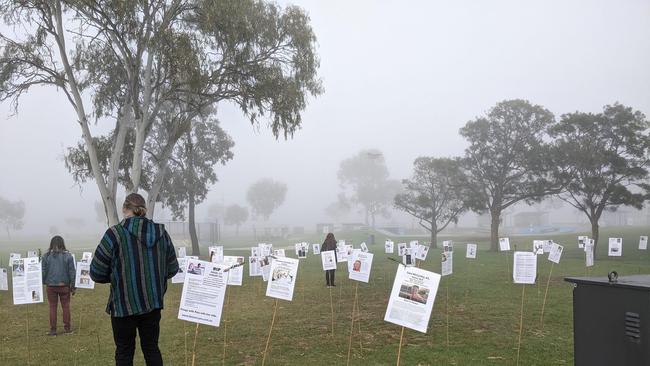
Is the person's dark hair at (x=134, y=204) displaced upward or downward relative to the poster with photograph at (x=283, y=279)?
upward

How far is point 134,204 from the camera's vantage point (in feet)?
14.7

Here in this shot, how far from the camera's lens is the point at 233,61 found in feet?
58.2

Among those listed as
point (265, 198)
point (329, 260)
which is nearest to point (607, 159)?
point (329, 260)

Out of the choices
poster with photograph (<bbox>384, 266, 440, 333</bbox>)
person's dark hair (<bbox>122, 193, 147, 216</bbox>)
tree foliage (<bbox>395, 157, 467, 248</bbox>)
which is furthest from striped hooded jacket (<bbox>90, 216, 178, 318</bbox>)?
tree foliage (<bbox>395, 157, 467, 248</bbox>)

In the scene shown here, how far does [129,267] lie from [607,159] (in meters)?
30.1

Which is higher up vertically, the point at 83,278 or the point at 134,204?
the point at 134,204

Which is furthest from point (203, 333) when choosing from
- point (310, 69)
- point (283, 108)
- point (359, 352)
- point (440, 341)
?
point (310, 69)

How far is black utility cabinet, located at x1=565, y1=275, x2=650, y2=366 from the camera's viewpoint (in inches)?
102

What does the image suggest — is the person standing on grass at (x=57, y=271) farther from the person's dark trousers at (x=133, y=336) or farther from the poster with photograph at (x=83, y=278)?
the person's dark trousers at (x=133, y=336)

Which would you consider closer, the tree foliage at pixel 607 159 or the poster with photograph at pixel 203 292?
the poster with photograph at pixel 203 292

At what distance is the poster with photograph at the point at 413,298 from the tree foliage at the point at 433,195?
34314 mm

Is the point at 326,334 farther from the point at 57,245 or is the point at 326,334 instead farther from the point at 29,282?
the point at 29,282

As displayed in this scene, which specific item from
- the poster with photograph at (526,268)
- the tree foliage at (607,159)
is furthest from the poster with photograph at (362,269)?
the tree foliage at (607,159)

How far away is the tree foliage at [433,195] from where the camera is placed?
3932cm
